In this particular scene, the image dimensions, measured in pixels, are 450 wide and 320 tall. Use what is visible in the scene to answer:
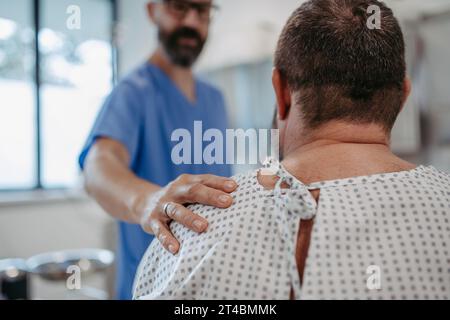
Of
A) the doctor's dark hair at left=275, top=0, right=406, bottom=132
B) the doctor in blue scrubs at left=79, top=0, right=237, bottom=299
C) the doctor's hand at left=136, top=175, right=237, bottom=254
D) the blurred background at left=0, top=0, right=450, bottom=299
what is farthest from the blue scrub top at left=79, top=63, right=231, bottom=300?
the doctor's dark hair at left=275, top=0, right=406, bottom=132

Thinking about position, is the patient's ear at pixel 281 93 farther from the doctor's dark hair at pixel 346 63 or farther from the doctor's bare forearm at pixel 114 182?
the doctor's bare forearm at pixel 114 182

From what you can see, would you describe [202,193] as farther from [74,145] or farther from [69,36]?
[74,145]

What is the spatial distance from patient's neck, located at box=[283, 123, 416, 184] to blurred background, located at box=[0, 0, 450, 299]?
308mm

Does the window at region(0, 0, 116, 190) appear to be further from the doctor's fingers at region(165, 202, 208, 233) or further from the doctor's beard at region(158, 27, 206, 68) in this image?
the doctor's fingers at region(165, 202, 208, 233)

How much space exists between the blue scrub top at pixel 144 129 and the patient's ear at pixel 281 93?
1.43 feet

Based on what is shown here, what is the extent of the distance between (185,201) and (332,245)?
25cm

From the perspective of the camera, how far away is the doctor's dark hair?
25.0 inches

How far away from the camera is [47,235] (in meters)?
2.85

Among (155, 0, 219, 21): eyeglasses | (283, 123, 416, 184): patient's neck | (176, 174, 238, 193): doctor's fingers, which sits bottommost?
(176, 174, 238, 193): doctor's fingers

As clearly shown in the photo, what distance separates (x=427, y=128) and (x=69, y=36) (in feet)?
5.65

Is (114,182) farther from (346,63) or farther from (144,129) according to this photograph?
(346,63)

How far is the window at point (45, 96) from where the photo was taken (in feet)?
6.43

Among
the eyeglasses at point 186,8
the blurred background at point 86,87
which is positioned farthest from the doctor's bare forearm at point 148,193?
the eyeglasses at point 186,8

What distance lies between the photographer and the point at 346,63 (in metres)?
0.64
